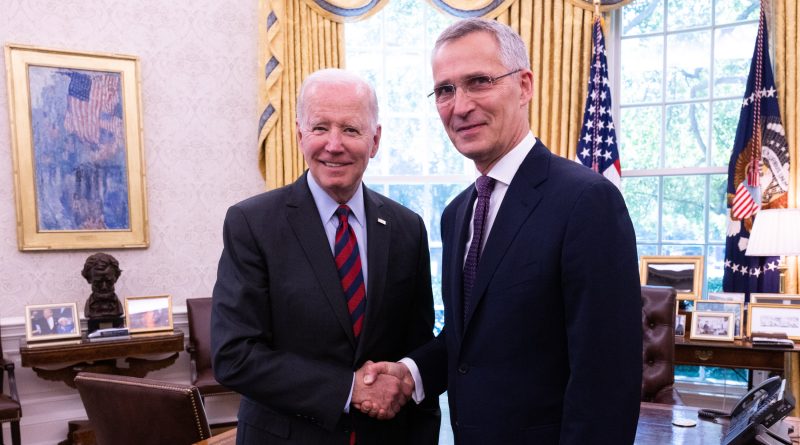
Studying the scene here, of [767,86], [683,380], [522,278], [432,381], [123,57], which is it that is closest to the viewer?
[522,278]

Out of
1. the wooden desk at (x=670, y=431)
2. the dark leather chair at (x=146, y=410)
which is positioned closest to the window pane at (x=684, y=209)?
the wooden desk at (x=670, y=431)

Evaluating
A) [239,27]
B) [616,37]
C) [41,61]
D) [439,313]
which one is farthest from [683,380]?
[41,61]

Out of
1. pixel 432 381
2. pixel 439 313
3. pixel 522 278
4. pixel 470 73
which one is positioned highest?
pixel 470 73

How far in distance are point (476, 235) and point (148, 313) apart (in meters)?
3.61

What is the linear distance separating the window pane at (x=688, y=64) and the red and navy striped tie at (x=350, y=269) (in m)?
4.30

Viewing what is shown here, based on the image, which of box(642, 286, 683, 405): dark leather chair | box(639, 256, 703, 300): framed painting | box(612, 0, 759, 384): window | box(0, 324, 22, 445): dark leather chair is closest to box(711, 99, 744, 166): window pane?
box(612, 0, 759, 384): window

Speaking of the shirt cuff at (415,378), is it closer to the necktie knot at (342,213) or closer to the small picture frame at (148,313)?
the necktie knot at (342,213)

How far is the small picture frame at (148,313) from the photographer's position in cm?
419

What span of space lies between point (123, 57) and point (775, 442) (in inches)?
188

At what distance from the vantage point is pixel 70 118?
431 centimetres

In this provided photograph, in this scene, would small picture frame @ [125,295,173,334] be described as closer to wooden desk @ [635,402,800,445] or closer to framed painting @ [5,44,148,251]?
framed painting @ [5,44,148,251]

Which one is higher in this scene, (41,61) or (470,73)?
(41,61)

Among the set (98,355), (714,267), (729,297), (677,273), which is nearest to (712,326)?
(729,297)

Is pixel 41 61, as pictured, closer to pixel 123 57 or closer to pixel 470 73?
pixel 123 57
